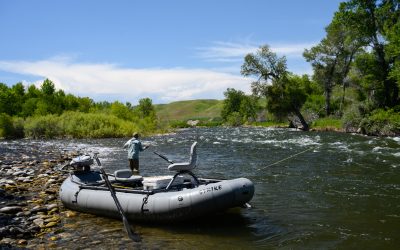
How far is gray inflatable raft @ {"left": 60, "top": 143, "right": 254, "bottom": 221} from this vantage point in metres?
9.02

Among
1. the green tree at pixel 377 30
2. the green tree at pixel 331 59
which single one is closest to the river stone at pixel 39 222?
the green tree at pixel 377 30

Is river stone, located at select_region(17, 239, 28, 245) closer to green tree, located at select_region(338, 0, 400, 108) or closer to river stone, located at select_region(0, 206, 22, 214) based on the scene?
river stone, located at select_region(0, 206, 22, 214)

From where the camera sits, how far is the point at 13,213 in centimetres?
1024

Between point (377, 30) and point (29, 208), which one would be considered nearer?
point (29, 208)

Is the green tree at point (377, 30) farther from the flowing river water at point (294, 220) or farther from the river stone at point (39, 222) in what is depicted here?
the river stone at point (39, 222)

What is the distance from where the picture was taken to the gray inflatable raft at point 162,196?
355 inches

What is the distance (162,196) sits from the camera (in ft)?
30.7

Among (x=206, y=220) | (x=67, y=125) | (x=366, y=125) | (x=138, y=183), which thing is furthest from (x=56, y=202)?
(x=67, y=125)

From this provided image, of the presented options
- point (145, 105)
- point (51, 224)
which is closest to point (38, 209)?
point (51, 224)

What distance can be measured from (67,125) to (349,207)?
42.2 m

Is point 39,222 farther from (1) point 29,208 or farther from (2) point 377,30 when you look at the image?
(2) point 377,30

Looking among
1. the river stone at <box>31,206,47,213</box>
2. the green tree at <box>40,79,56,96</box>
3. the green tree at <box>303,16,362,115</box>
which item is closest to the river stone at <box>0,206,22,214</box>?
the river stone at <box>31,206,47,213</box>

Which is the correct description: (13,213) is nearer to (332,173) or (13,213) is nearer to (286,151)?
(332,173)

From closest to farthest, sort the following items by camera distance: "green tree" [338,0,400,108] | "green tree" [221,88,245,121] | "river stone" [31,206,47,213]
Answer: "river stone" [31,206,47,213]
"green tree" [338,0,400,108]
"green tree" [221,88,245,121]
